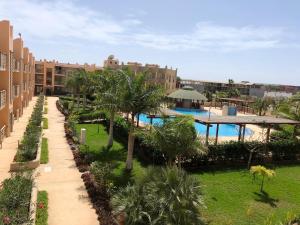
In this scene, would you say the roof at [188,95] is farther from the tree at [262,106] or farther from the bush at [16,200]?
the bush at [16,200]

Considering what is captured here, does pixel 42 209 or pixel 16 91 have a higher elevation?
pixel 16 91

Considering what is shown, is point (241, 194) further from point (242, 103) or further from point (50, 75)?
point (50, 75)

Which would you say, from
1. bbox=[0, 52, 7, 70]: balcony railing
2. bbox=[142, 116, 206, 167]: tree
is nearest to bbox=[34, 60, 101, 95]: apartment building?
bbox=[0, 52, 7, 70]: balcony railing

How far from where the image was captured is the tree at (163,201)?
893 cm

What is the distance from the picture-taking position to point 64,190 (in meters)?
15.7

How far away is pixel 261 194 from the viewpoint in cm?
1689

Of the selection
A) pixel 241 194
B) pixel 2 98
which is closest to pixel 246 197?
pixel 241 194

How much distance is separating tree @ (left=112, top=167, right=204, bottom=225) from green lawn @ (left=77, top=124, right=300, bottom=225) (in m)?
1.86

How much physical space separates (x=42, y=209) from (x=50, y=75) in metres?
75.5

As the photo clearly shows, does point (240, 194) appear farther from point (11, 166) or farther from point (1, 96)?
point (1, 96)

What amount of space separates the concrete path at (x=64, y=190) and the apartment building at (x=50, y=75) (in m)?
62.5

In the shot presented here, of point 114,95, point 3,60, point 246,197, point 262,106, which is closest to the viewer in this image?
point 246,197

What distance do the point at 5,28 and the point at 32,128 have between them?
9.41 metres

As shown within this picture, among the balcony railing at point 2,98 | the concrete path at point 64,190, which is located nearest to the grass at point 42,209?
the concrete path at point 64,190
